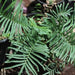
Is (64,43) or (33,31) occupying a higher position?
(33,31)

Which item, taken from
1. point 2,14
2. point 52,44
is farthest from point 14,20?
point 52,44

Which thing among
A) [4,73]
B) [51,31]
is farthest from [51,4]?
[4,73]

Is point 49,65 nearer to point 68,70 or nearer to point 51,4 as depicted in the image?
point 68,70

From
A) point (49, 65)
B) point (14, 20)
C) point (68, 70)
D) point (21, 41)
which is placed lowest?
point (68, 70)

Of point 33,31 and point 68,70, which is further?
point 68,70

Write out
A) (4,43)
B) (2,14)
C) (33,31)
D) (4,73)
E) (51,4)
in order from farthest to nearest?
(51,4) < (4,73) < (4,43) < (33,31) < (2,14)

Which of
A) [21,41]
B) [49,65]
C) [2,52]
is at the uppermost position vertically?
[21,41]

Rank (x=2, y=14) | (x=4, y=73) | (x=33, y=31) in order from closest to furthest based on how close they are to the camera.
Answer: (x=2, y=14) → (x=33, y=31) → (x=4, y=73)

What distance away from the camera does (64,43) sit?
1.50 m

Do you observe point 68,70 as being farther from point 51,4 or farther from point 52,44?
point 51,4

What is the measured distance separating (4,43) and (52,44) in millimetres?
586

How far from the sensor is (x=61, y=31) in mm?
1535

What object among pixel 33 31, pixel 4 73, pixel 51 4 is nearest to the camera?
pixel 33 31

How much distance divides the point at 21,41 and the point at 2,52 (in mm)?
425
